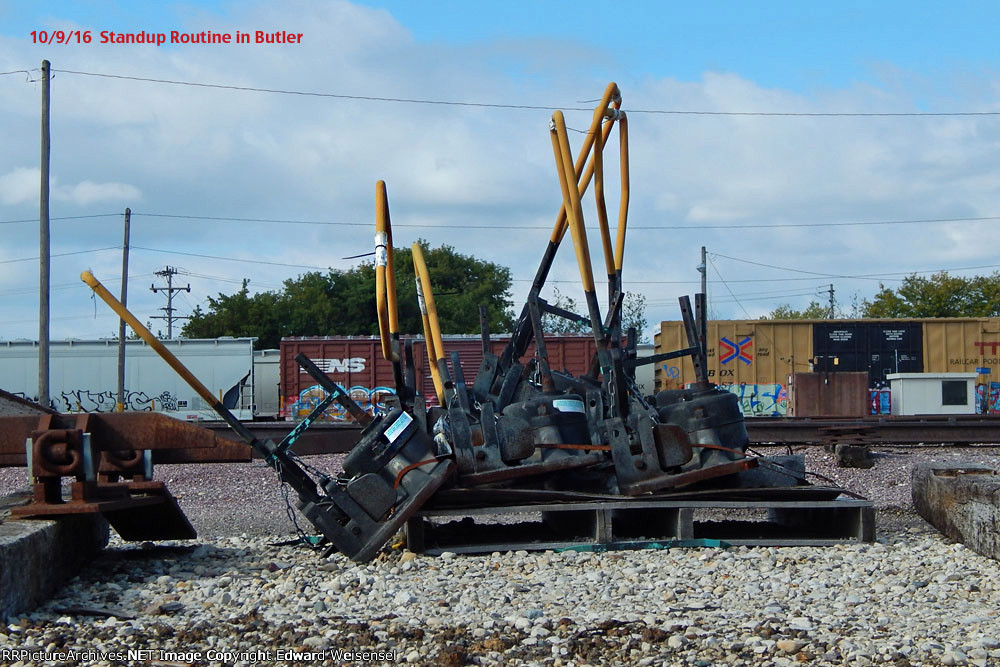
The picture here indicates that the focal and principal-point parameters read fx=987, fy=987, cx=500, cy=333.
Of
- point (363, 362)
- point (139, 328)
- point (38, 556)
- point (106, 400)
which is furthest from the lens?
point (106, 400)

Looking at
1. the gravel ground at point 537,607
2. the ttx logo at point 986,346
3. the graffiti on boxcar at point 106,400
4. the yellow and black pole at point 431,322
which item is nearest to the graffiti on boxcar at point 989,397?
the ttx logo at point 986,346

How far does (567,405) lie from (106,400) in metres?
25.4

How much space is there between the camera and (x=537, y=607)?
4918mm

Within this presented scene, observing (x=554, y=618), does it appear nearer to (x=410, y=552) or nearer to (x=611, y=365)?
(x=410, y=552)

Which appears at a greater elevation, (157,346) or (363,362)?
(157,346)

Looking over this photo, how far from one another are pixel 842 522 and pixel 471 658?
3.79 meters

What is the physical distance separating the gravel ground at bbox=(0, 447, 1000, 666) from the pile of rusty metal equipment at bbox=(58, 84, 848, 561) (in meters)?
0.44

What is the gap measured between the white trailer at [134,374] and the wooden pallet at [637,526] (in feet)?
71.6

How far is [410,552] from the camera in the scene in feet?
20.9

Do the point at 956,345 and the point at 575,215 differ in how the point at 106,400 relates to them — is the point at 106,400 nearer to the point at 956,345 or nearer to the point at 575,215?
the point at 956,345

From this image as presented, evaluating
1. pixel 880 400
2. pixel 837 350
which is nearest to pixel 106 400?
pixel 837 350

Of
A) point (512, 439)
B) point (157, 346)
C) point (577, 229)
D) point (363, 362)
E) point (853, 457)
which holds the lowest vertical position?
point (853, 457)

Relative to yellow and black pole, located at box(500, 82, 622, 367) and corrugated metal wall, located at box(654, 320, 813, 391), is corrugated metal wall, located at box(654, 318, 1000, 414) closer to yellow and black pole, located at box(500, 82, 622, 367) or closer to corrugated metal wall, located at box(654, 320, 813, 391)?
corrugated metal wall, located at box(654, 320, 813, 391)

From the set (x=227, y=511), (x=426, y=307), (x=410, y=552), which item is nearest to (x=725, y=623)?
(x=410, y=552)
